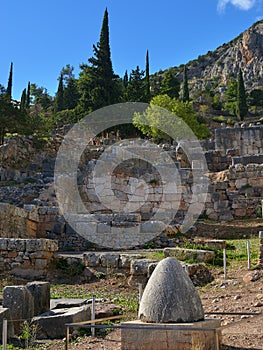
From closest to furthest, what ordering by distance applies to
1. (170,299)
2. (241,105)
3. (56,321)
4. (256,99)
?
(170,299) < (56,321) < (241,105) < (256,99)

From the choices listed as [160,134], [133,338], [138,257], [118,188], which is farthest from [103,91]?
[133,338]

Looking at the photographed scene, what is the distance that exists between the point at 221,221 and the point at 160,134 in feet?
54.2

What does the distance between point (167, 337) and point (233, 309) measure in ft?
10.1

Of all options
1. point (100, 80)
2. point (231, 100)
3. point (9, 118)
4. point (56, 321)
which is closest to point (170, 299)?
point (56, 321)

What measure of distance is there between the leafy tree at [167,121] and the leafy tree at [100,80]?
4060 mm

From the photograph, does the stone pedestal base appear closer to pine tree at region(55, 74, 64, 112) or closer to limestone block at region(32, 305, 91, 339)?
limestone block at region(32, 305, 91, 339)

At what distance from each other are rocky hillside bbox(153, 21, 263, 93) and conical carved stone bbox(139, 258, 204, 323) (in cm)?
8349

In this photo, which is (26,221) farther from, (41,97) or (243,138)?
(41,97)

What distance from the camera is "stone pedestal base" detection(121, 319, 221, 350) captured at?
182 inches

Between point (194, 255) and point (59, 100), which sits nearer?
point (194, 255)

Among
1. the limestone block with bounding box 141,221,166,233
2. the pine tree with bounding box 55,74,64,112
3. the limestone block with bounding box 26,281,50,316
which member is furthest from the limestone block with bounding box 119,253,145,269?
the pine tree with bounding box 55,74,64,112

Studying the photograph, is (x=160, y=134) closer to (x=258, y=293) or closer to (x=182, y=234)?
(x=182, y=234)

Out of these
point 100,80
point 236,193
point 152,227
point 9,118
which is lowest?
point 152,227

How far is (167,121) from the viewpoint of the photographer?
34.1 meters
